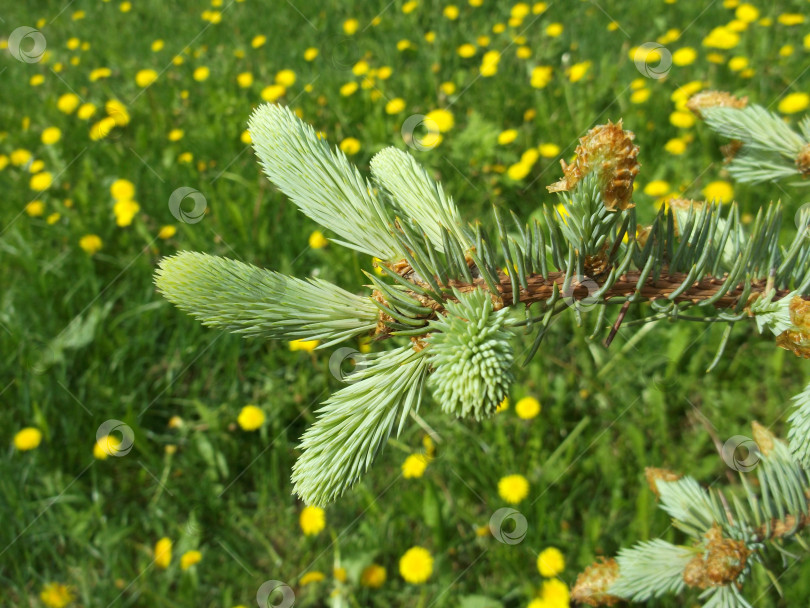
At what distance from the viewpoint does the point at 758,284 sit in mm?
620

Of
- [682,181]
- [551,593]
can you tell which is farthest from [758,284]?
[682,181]

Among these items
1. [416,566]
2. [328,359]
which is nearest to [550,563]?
[416,566]

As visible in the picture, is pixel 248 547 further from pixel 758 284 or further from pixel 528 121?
pixel 528 121

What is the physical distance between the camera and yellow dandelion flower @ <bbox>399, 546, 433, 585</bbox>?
150 cm

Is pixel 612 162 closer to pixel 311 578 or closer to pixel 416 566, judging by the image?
pixel 416 566

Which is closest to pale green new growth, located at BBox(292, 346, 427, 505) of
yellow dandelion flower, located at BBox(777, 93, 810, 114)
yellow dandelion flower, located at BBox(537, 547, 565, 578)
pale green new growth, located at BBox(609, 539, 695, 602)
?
pale green new growth, located at BBox(609, 539, 695, 602)
